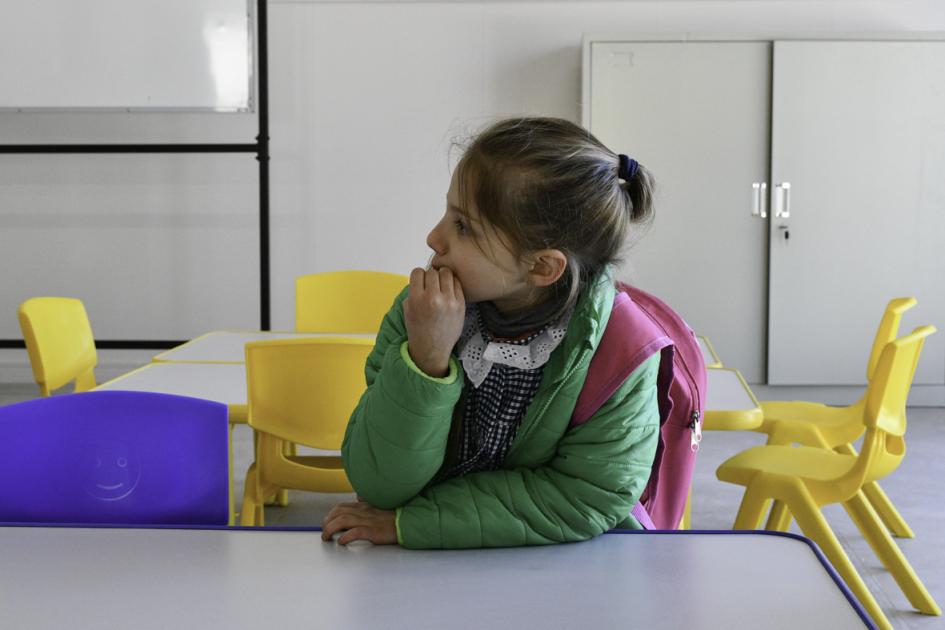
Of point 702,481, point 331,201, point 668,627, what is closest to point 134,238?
point 331,201

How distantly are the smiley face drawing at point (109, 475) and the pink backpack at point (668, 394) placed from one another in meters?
0.61

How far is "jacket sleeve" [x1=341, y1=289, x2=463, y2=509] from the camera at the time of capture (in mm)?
1026

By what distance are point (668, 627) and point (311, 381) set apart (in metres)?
1.37

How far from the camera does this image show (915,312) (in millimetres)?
4723

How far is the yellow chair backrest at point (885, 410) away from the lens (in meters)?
2.21

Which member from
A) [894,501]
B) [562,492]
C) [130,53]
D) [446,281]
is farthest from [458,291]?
[130,53]

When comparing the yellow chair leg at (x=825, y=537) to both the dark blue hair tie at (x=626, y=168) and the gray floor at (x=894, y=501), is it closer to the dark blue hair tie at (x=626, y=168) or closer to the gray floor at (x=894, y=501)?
the gray floor at (x=894, y=501)

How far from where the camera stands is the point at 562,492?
3.45 ft

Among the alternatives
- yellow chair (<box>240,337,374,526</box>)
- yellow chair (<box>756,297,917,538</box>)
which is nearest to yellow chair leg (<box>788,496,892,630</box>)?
yellow chair (<box>756,297,917,538</box>)

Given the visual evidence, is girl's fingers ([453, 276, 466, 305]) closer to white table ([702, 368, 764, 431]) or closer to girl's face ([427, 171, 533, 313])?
girl's face ([427, 171, 533, 313])

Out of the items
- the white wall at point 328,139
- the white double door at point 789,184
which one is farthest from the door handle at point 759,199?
the white wall at point 328,139

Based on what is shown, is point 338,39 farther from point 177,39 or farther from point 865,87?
point 865,87

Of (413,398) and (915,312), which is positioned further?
(915,312)

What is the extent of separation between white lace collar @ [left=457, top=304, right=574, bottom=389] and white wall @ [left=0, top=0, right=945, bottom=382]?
4.00 meters
